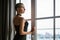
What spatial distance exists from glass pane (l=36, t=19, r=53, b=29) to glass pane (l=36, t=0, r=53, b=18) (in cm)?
10

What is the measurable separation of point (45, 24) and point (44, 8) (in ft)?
0.92

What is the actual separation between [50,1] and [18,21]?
634 millimetres

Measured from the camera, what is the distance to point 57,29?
239 cm

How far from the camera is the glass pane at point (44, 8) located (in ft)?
8.29

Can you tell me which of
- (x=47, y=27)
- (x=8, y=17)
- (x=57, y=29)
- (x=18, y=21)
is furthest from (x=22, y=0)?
(x=57, y=29)

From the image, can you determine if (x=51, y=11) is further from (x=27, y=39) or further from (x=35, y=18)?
(x=27, y=39)

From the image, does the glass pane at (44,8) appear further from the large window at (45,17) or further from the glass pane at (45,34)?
the glass pane at (45,34)

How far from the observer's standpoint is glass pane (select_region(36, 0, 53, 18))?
2526 mm

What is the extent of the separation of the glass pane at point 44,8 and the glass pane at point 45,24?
10 centimetres

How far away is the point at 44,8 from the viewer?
8.67ft

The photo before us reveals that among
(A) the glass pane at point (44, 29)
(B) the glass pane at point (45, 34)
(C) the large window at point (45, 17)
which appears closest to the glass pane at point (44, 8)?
(C) the large window at point (45, 17)

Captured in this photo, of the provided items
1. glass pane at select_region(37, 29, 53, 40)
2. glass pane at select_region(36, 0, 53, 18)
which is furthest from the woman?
glass pane at select_region(36, 0, 53, 18)

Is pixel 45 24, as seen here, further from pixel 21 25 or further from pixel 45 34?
pixel 21 25

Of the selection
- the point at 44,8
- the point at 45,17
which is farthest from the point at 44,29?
the point at 44,8
